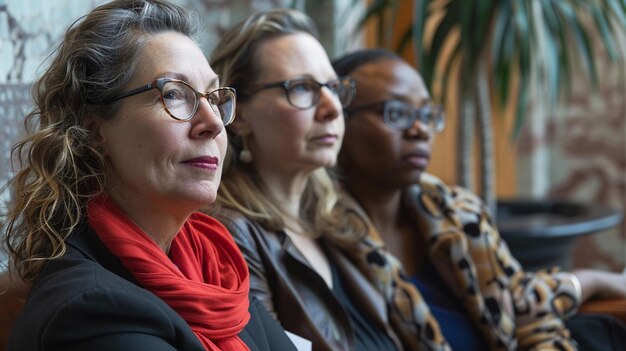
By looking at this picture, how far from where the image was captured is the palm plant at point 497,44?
3.05 meters

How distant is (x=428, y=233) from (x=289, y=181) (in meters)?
0.49

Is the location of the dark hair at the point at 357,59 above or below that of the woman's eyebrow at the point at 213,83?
below

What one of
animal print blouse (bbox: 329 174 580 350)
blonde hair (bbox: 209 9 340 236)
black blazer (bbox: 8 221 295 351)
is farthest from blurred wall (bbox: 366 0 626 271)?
black blazer (bbox: 8 221 295 351)

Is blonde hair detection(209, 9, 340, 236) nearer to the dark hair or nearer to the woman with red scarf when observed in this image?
the dark hair

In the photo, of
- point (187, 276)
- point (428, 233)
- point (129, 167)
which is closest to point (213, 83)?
point (129, 167)

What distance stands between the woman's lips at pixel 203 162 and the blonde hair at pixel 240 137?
0.51 m

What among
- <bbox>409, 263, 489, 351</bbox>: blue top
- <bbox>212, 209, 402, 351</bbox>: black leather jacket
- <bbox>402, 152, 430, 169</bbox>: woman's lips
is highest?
<bbox>402, 152, 430, 169</bbox>: woman's lips

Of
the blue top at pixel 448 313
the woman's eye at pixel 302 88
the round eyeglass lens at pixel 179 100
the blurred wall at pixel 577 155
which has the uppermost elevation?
the round eyeglass lens at pixel 179 100

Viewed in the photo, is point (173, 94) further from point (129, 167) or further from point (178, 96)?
point (129, 167)

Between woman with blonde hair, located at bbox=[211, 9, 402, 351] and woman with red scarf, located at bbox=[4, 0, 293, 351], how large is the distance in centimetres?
44

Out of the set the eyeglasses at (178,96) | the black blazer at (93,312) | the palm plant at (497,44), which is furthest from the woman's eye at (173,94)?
the palm plant at (497,44)

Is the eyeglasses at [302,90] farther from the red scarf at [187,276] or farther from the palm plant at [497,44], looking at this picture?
the palm plant at [497,44]

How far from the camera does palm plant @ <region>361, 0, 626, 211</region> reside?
3.05 meters

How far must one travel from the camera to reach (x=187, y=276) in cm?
131
